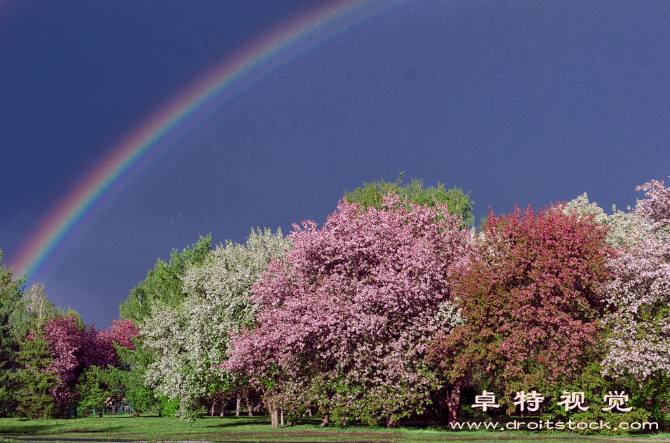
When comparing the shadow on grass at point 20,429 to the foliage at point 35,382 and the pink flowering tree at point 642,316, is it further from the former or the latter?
the pink flowering tree at point 642,316

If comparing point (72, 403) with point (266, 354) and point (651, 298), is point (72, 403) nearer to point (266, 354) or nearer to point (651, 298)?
point (266, 354)

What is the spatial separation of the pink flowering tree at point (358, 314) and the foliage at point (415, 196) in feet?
13.2

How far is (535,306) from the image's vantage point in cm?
2338

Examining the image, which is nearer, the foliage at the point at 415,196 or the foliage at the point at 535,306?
the foliage at the point at 535,306

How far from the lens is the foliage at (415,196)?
38.6 metres

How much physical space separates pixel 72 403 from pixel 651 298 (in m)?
60.9

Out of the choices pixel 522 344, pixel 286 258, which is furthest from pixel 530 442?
pixel 286 258

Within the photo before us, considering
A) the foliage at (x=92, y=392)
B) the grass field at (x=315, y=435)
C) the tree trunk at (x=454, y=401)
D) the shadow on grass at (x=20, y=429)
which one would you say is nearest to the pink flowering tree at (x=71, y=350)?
the foliage at (x=92, y=392)

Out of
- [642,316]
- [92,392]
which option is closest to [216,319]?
[642,316]

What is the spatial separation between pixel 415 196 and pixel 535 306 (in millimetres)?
17758

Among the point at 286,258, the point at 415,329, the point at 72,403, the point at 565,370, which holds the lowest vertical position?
the point at 72,403

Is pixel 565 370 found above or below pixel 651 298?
below

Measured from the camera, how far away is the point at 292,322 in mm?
26297

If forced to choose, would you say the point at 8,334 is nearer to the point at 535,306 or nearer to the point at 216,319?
the point at 216,319
